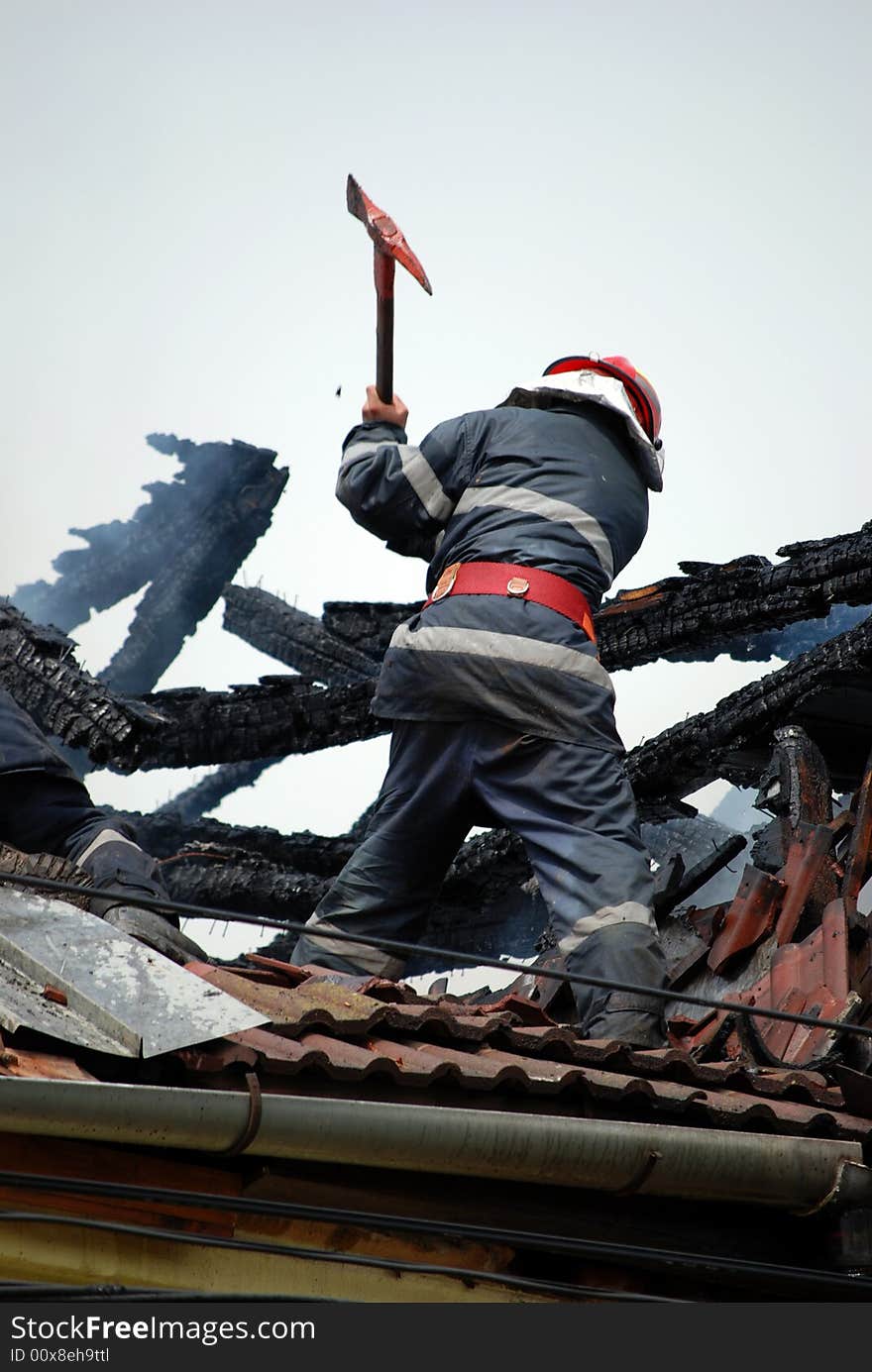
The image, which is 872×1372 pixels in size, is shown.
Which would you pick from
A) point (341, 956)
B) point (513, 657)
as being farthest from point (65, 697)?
point (513, 657)

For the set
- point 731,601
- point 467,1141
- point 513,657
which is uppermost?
point 731,601

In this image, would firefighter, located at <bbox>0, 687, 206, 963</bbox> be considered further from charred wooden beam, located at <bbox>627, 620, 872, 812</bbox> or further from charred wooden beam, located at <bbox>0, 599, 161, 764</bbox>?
charred wooden beam, located at <bbox>0, 599, 161, 764</bbox>

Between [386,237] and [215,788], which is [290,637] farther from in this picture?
[386,237]

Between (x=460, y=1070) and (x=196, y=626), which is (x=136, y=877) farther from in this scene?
(x=196, y=626)

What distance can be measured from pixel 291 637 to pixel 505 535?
6521 mm

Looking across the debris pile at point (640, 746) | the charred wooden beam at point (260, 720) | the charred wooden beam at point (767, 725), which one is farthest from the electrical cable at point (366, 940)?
the charred wooden beam at point (260, 720)

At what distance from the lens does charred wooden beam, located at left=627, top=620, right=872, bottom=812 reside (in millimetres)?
7465

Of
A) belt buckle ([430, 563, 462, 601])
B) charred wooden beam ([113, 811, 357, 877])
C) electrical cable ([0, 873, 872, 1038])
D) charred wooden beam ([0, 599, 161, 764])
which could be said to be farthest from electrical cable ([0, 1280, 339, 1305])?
charred wooden beam ([113, 811, 357, 877])

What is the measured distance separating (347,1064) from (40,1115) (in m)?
0.71

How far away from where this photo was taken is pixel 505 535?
578 cm

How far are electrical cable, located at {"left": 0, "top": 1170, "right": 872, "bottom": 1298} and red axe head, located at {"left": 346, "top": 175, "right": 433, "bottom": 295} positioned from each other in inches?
139

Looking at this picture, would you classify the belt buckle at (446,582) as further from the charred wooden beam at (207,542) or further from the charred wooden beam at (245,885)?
the charred wooden beam at (207,542)
